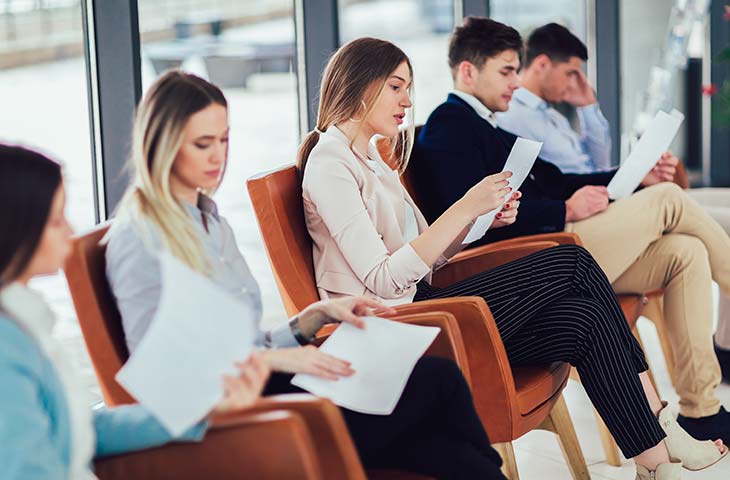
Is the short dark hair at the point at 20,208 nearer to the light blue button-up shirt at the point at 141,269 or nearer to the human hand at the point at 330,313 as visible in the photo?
the light blue button-up shirt at the point at 141,269

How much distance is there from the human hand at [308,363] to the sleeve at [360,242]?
0.53m

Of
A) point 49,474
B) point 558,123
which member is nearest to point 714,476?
point 558,123

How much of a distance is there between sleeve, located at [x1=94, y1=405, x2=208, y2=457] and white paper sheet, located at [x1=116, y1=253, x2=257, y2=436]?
0.06 m

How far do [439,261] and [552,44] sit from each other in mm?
1504

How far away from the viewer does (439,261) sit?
8.67 feet

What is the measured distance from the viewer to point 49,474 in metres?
1.30

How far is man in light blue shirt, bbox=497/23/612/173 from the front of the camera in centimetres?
371

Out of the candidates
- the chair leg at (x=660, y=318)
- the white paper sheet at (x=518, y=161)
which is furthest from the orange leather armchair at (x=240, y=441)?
the chair leg at (x=660, y=318)

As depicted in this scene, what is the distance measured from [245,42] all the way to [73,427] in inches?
114

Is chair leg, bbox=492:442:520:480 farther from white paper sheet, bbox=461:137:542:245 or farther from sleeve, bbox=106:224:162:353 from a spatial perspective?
sleeve, bbox=106:224:162:353

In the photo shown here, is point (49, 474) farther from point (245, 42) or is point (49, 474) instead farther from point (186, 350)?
point (245, 42)

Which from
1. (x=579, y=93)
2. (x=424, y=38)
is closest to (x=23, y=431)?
(x=579, y=93)

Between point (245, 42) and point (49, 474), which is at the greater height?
point (245, 42)

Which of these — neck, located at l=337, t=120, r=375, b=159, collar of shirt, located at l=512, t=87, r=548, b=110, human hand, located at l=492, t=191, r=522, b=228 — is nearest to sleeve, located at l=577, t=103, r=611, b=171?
collar of shirt, located at l=512, t=87, r=548, b=110
